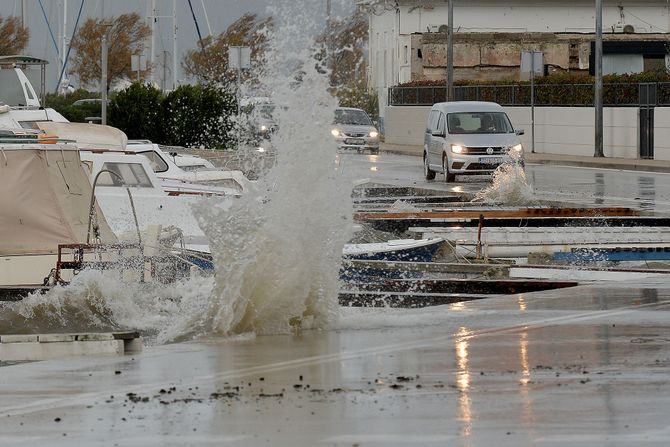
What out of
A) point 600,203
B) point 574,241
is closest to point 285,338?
point 574,241

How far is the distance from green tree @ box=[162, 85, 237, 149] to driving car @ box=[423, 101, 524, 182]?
1204 centimetres

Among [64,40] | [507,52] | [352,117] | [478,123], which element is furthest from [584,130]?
[64,40]

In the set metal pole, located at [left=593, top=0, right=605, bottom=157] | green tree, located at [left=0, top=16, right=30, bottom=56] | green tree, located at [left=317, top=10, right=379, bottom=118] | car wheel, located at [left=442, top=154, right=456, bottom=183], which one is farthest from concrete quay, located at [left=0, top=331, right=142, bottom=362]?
green tree, located at [left=0, top=16, right=30, bottom=56]

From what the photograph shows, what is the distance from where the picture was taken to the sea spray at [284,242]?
38.7 feet

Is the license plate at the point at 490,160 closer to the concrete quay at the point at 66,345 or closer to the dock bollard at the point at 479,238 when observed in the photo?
the dock bollard at the point at 479,238

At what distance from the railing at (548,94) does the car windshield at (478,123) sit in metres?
8.72

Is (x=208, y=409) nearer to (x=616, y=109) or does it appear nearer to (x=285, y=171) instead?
(x=285, y=171)

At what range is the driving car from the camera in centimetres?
3616

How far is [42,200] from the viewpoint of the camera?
17.7m

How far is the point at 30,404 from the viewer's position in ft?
28.3

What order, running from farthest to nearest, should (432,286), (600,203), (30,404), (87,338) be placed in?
(600,203), (432,286), (87,338), (30,404)

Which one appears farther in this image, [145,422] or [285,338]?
[285,338]

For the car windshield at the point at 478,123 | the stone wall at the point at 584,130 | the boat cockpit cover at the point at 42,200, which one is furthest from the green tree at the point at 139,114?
the boat cockpit cover at the point at 42,200

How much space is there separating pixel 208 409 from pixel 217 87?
1723 inches
